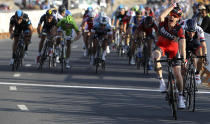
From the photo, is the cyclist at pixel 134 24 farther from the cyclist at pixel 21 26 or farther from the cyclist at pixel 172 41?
the cyclist at pixel 172 41

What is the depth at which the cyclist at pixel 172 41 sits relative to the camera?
37.8 ft

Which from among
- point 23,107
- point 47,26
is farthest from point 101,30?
point 23,107

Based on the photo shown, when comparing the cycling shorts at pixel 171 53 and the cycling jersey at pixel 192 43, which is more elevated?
the cycling jersey at pixel 192 43

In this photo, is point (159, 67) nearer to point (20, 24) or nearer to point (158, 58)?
point (158, 58)

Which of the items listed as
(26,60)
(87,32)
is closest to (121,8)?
(87,32)

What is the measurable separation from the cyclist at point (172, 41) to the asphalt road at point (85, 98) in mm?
Answer: 611

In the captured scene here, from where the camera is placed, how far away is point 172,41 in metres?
11.9

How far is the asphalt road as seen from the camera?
11.0 meters

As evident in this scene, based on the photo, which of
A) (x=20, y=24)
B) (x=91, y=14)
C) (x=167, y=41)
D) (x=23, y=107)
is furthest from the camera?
(x=91, y=14)

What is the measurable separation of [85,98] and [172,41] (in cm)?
255

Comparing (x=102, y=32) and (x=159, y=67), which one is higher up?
(x=102, y=32)

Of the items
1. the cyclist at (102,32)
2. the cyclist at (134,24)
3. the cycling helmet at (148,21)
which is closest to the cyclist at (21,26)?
the cyclist at (102,32)

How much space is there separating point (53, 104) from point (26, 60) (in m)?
10.2

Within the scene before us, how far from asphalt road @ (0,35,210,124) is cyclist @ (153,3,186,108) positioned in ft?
2.00
